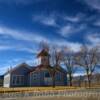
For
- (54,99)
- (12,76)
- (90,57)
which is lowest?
(54,99)

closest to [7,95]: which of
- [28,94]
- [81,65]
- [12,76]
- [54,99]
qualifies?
[28,94]

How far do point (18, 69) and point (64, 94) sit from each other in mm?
30072

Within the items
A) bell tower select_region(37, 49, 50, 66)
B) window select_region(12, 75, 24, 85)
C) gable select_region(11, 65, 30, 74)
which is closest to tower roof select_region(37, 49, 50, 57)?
bell tower select_region(37, 49, 50, 66)

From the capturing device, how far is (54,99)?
25609mm

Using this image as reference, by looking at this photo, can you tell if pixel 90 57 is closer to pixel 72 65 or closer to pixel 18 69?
pixel 72 65

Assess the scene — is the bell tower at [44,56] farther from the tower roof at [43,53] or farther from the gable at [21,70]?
the gable at [21,70]

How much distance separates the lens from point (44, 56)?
61.3m

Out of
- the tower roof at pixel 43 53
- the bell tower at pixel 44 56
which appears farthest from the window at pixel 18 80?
the tower roof at pixel 43 53

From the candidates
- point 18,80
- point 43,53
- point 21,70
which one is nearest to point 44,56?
point 43,53

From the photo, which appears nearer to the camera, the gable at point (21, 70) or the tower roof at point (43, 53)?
the gable at point (21, 70)

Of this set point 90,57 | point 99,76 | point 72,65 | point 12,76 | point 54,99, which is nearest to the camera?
point 54,99

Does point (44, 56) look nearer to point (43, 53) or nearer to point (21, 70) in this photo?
point (43, 53)

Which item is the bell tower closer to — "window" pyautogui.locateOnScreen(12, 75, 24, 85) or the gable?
the gable

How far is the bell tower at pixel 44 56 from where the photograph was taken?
5968 cm
